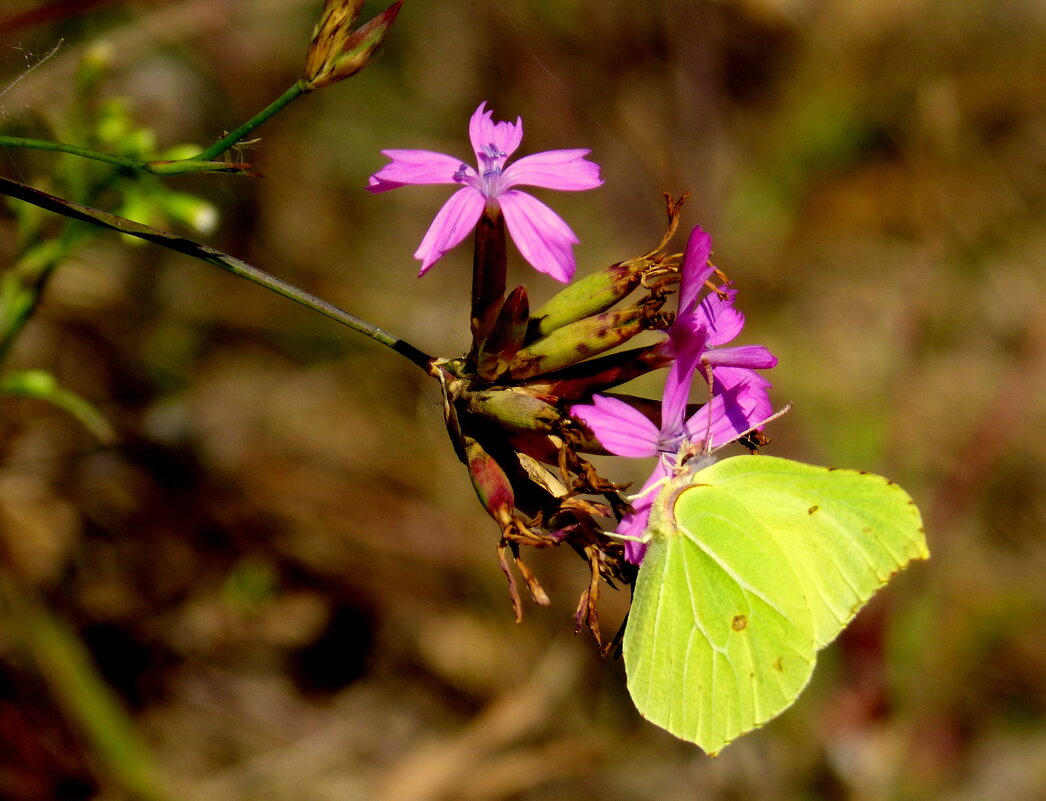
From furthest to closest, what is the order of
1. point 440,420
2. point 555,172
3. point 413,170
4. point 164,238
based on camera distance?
point 440,420 → point 555,172 → point 413,170 → point 164,238

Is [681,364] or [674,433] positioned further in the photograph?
[674,433]

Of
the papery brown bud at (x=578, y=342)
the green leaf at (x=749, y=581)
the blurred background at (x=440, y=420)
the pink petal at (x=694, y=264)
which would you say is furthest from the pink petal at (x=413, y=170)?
the blurred background at (x=440, y=420)

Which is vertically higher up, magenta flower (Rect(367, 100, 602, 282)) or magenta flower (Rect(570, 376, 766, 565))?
magenta flower (Rect(367, 100, 602, 282))

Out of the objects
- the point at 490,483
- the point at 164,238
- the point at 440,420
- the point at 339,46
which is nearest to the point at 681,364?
the point at 490,483

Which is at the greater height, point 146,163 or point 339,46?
point 339,46

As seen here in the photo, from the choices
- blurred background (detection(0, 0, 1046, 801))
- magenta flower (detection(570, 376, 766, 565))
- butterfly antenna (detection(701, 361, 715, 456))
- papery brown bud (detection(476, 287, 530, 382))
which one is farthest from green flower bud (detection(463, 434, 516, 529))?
blurred background (detection(0, 0, 1046, 801))

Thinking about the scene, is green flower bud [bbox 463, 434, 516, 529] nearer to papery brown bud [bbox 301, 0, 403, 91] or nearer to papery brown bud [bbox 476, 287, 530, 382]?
papery brown bud [bbox 476, 287, 530, 382]

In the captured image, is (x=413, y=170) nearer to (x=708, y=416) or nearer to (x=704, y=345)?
(x=704, y=345)
